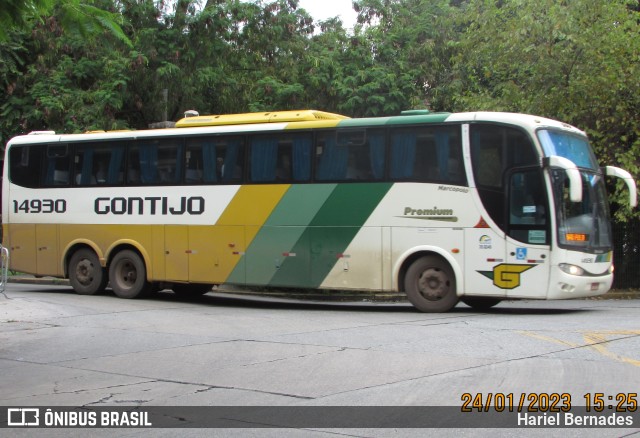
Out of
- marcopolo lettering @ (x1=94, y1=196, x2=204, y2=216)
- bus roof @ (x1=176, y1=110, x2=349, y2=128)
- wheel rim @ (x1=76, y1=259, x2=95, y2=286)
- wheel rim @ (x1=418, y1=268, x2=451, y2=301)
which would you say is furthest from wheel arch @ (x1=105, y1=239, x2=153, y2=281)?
wheel rim @ (x1=418, y1=268, x2=451, y2=301)

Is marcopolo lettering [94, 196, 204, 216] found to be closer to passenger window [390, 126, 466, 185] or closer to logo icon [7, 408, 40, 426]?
passenger window [390, 126, 466, 185]

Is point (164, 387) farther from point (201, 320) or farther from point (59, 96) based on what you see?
point (59, 96)

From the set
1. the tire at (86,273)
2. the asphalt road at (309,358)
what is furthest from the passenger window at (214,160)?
the tire at (86,273)

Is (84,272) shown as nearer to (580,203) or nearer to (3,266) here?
(3,266)

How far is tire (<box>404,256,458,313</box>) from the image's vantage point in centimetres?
1548

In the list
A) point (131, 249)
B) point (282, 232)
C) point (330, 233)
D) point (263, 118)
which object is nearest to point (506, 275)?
point (330, 233)

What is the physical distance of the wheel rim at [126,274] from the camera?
757 inches

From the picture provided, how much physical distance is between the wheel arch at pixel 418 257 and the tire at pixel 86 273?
24.3 feet

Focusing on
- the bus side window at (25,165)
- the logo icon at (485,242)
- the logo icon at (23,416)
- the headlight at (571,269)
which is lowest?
the logo icon at (23,416)

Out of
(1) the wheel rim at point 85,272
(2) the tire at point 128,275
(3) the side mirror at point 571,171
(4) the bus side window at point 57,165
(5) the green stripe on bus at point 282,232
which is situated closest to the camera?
(3) the side mirror at point 571,171

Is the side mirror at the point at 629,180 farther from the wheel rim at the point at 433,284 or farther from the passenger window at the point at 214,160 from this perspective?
the passenger window at the point at 214,160

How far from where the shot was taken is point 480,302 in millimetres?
16953

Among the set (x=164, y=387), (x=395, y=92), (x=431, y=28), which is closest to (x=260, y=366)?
(x=164, y=387)

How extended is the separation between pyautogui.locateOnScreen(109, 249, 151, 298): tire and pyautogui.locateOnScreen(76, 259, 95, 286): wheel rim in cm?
63
